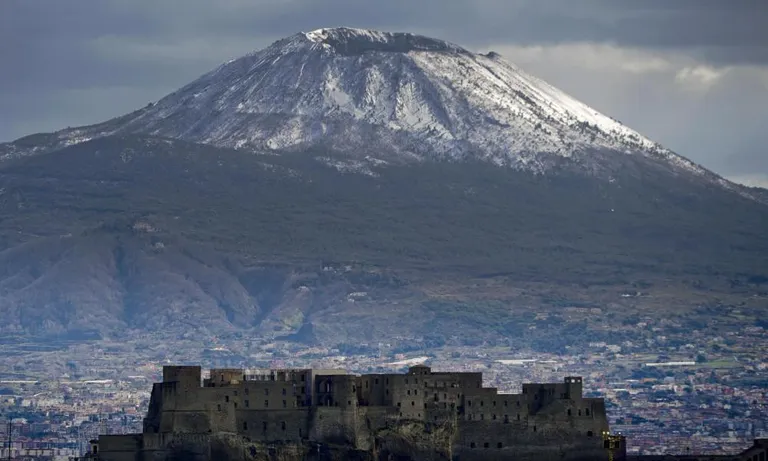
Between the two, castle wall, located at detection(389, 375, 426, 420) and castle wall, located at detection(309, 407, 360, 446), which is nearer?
castle wall, located at detection(309, 407, 360, 446)

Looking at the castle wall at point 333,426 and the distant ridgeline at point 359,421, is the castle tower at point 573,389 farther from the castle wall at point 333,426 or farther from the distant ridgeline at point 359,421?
the castle wall at point 333,426

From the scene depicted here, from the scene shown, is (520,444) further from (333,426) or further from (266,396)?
(266,396)

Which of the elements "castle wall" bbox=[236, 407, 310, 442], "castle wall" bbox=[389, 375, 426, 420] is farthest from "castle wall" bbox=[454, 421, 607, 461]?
"castle wall" bbox=[236, 407, 310, 442]

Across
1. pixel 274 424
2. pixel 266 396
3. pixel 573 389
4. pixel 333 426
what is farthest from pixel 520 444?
pixel 266 396

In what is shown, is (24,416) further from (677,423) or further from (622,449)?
(622,449)

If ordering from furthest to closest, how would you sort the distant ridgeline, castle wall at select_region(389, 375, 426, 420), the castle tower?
the castle tower < castle wall at select_region(389, 375, 426, 420) < the distant ridgeline

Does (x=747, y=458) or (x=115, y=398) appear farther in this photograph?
(x=115, y=398)

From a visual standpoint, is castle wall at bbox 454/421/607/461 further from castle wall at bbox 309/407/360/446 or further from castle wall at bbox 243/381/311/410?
castle wall at bbox 243/381/311/410

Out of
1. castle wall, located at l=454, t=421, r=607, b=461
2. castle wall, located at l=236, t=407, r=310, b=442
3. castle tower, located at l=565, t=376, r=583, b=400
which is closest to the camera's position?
castle wall, located at l=236, t=407, r=310, b=442

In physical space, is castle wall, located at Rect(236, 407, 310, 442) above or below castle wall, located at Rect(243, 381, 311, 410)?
below

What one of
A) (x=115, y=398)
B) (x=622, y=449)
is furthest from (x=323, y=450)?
(x=115, y=398)
